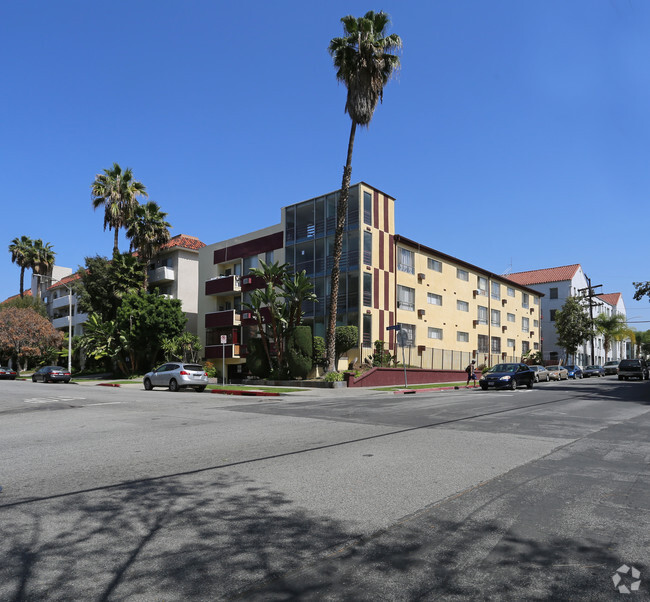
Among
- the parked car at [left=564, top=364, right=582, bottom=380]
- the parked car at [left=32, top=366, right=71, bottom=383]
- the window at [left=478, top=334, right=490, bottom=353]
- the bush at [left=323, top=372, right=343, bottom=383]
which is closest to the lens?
the bush at [left=323, top=372, right=343, bottom=383]

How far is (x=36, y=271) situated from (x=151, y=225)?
31949mm

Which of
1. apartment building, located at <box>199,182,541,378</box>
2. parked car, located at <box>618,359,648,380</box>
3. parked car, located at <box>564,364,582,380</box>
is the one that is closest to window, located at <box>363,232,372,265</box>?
apartment building, located at <box>199,182,541,378</box>

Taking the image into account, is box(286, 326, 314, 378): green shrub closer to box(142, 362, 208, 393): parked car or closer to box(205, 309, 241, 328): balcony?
box(142, 362, 208, 393): parked car

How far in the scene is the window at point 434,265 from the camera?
4156 centimetres

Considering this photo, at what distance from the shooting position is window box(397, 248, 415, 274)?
37875mm

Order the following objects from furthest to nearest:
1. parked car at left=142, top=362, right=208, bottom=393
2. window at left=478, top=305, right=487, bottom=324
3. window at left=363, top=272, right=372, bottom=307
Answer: window at left=478, top=305, right=487, bottom=324
window at left=363, top=272, right=372, bottom=307
parked car at left=142, top=362, right=208, bottom=393

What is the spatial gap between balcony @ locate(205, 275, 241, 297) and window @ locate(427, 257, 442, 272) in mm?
14992

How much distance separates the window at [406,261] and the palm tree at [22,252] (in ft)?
163

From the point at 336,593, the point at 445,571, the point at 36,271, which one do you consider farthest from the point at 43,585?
the point at 36,271

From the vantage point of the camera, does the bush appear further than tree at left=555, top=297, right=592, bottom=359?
No

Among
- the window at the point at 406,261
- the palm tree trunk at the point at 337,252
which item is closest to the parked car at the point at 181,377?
the palm tree trunk at the point at 337,252

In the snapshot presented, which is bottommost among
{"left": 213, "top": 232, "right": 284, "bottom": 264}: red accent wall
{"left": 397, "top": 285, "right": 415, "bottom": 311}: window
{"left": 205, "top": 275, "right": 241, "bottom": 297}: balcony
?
{"left": 397, "top": 285, "right": 415, "bottom": 311}: window

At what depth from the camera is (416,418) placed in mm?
13148

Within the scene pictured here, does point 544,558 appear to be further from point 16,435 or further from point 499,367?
point 499,367
